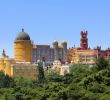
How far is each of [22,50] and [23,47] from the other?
0.66 metres

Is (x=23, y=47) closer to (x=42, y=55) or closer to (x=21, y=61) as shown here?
(x=21, y=61)

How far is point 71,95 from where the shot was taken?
44.2 meters

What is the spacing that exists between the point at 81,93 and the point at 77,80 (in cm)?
1066

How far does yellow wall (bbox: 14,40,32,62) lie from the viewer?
120312 mm

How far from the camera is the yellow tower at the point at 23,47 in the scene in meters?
120

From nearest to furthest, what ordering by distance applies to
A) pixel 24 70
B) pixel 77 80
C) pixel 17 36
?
pixel 77 80
pixel 24 70
pixel 17 36

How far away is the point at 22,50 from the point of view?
121000 millimetres

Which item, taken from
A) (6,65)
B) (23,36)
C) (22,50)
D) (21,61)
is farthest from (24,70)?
(23,36)

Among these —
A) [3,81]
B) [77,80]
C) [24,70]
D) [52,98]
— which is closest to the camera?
[52,98]

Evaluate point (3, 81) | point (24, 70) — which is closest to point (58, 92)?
point (3, 81)

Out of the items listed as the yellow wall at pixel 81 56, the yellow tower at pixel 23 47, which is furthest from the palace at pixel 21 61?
the yellow wall at pixel 81 56

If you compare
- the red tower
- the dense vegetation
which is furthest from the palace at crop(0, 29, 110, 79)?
the dense vegetation

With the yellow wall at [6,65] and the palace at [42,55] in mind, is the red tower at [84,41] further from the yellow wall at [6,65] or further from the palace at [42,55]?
the yellow wall at [6,65]

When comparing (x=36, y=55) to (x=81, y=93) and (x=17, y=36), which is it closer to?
(x=17, y=36)
